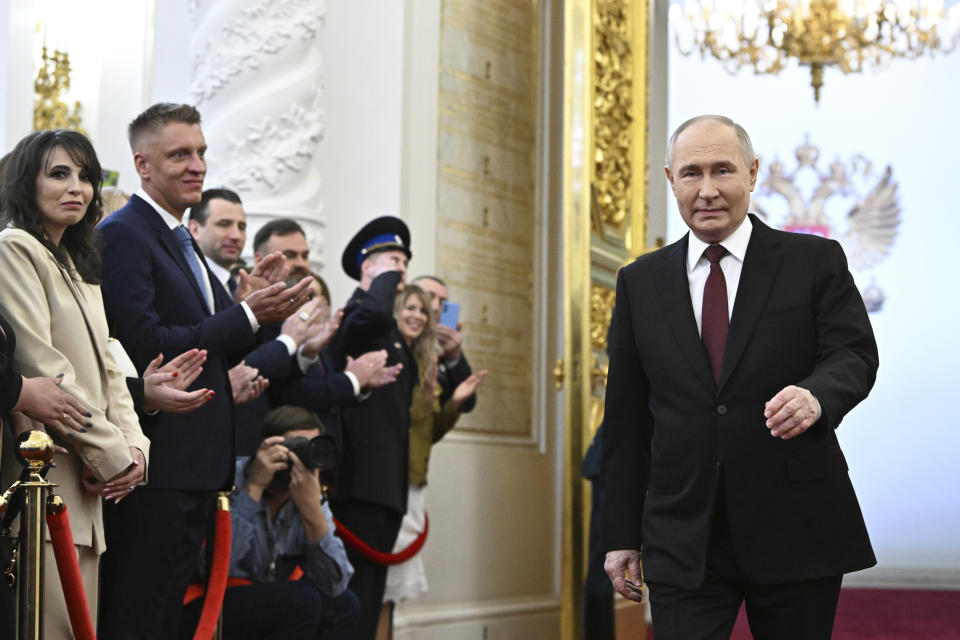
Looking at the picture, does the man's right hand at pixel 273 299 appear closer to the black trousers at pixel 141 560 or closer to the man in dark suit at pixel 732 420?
the black trousers at pixel 141 560

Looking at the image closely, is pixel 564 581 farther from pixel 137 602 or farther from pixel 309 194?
pixel 137 602

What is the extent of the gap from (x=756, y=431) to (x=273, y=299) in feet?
4.64

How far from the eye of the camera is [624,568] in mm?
2873

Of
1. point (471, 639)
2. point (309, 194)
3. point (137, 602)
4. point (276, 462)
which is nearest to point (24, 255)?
point (137, 602)

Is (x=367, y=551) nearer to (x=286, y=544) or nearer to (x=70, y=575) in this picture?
(x=286, y=544)

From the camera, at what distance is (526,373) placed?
774 centimetres

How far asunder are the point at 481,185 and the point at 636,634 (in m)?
2.46

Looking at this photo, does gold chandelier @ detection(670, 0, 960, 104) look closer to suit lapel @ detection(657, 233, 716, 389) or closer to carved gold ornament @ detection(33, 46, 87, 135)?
carved gold ornament @ detection(33, 46, 87, 135)

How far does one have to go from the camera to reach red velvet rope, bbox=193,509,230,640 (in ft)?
12.5

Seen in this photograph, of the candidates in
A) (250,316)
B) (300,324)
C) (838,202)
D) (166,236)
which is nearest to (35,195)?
(166,236)

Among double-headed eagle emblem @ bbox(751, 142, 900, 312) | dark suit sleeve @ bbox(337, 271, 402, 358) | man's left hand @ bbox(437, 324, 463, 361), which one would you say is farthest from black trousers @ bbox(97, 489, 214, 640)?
double-headed eagle emblem @ bbox(751, 142, 900, 312)

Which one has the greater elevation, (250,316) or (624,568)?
(250,316)

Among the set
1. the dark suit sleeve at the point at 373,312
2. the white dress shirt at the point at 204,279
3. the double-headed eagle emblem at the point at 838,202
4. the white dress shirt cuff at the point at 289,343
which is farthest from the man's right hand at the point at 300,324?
the double-headed eagle emblem at the point at 838,202

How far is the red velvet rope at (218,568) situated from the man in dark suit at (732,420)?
137 centimetres
